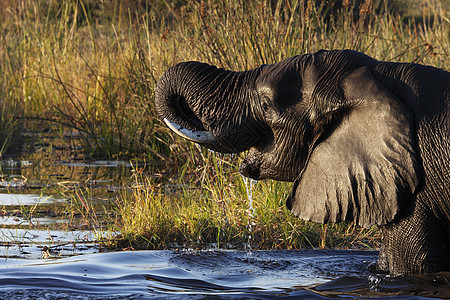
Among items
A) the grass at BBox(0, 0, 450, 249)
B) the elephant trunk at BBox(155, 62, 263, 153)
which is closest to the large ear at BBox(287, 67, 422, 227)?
the elephant trunk at BBox(155, 62, 263, 153)

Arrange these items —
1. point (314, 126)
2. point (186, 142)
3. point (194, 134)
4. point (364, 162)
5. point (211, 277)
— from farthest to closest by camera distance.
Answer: point (186, 142) < point (211, 277) < point (194, 134) < point (314, 126) < point (364, 162)

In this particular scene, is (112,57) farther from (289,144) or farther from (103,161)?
(289,144)

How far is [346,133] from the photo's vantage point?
3770mm

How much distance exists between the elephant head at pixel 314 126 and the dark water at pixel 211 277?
49 cm

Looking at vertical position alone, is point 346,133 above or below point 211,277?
above

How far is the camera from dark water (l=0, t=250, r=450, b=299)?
159 inches

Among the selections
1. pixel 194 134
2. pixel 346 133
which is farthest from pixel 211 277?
pixel 346 133

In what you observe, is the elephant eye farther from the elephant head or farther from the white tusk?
the white tusk

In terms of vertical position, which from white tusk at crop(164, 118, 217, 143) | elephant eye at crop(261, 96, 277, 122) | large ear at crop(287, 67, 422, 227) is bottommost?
large ear at crop(287, 67, 422, 227)

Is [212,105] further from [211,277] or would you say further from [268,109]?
[211,277]

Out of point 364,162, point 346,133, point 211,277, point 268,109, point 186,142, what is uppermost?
point 186,142

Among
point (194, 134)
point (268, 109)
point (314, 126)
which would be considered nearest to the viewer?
point (314, 126)

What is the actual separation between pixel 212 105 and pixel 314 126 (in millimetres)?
567

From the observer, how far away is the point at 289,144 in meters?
3.98
